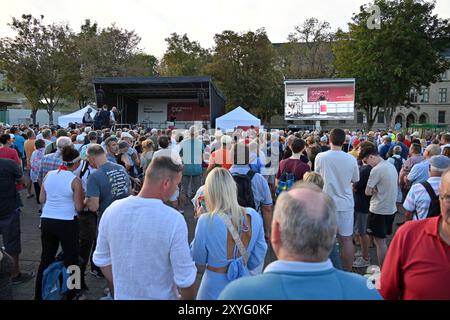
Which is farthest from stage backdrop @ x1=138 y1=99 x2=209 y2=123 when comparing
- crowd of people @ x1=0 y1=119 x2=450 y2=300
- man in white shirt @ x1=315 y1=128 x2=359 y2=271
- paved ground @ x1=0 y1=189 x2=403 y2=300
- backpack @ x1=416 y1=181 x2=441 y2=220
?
backpack @ x1=416 y1=181 x2=441 y2=220

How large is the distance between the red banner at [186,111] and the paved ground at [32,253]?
2223cm

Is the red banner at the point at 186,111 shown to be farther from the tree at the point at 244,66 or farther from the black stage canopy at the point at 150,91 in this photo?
the tree at the point at 244,66

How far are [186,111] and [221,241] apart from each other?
29.0m

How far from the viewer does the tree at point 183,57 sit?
4541 centimetres

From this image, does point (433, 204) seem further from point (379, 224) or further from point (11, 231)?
point (11, 231)

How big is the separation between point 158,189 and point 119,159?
3.95m

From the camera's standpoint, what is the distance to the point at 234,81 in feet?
131

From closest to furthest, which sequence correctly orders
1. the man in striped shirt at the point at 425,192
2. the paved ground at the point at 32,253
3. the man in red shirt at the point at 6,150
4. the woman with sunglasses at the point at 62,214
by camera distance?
the man in striped shirt at the point at 425,192, the woman with sunglasses at the point at 62,214, the paved ground at the point at 32,253, the man in red shirt at the point at 6,150

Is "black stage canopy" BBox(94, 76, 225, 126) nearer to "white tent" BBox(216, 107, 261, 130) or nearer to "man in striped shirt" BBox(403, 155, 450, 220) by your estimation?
"white tent" BBox(216, 107, 261, 130)

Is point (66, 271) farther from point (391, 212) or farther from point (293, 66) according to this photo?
point (293, 66)

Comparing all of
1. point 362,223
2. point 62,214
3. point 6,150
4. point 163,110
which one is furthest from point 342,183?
point 163,110

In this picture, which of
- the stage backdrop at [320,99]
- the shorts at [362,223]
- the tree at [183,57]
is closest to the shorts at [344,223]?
the shorts at [362,223]

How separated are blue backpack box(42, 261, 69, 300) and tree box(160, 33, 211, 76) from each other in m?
43.1
